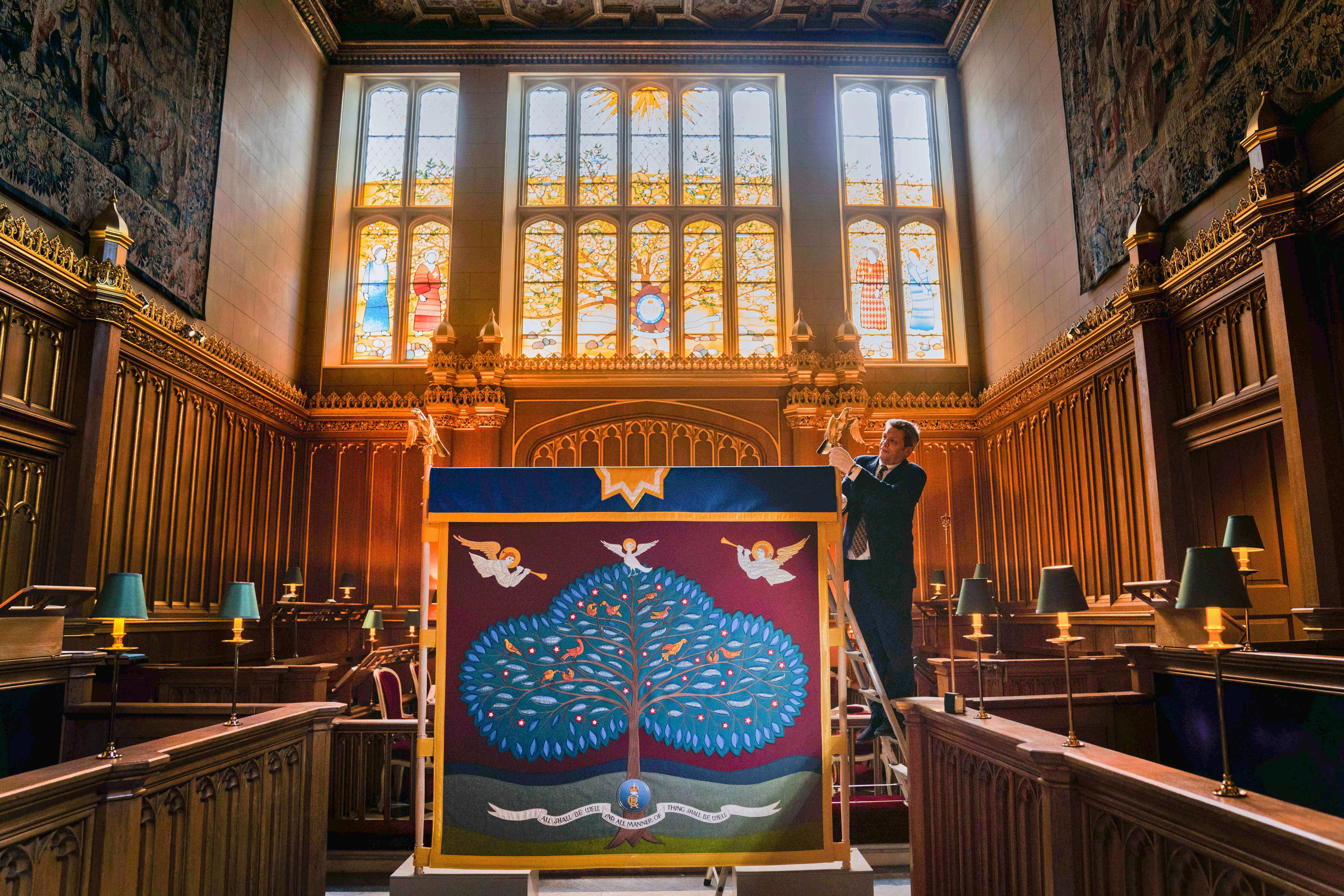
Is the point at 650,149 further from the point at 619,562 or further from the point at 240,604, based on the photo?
the point at 619,562

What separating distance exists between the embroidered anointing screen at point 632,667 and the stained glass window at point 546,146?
399 inches

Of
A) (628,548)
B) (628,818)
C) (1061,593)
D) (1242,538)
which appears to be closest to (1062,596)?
(1061,593)

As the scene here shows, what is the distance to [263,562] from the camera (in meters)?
11.2

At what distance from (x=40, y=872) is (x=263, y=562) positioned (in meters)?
9.18

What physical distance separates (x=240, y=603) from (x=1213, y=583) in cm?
465

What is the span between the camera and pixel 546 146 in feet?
45.2

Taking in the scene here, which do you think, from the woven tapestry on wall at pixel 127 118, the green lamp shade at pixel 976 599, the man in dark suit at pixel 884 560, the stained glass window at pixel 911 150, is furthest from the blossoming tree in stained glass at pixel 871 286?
the woven tapestry on wall at pixel 127 118

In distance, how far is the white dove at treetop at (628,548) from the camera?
13.8ft

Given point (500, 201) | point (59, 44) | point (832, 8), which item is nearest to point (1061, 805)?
point (59, 44)

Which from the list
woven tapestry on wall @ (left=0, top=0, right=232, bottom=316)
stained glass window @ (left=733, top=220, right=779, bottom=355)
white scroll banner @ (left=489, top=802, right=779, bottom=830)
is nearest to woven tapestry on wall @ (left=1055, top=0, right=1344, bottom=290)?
stained glass window @ (left=733, top=220, right=779, bottom=355)

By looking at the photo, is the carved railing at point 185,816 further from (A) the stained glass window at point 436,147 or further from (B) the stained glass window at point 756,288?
(A) the stained glass window at point 436,147

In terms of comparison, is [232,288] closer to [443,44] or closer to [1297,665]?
[443,44]

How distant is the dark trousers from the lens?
483cm

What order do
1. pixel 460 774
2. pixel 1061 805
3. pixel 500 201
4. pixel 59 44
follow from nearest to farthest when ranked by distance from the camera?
pixel 1061 805 → pixel 460 774 → pixel 59 44 → pixel 500 201
